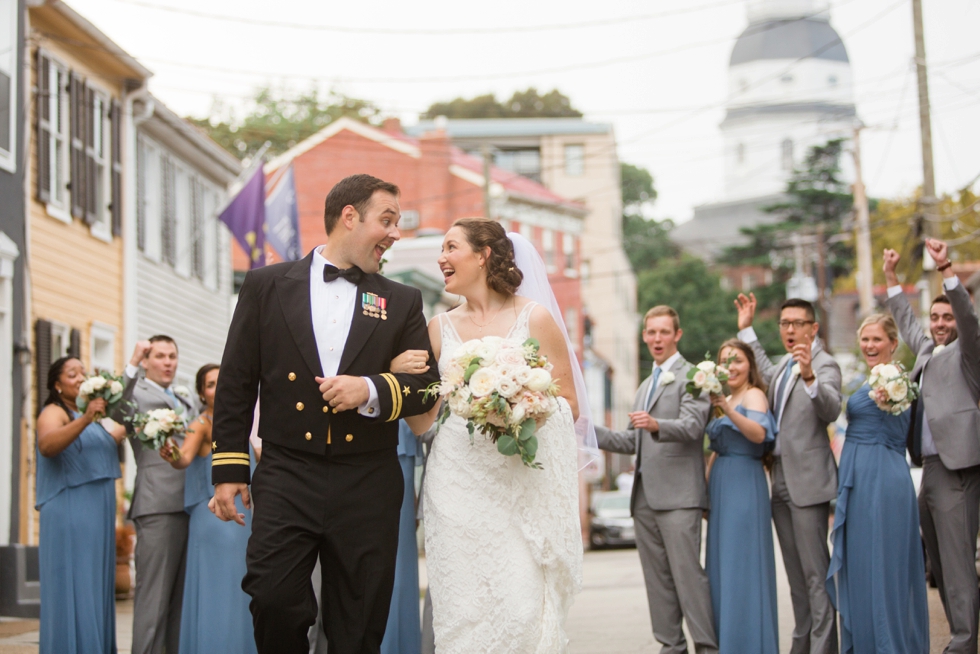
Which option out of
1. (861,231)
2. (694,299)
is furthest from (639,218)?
(861,231)

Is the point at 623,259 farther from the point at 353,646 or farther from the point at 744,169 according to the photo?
the point at 353,646

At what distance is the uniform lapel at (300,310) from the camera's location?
5539 mm

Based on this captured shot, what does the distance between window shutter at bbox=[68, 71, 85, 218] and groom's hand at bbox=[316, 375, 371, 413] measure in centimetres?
1467

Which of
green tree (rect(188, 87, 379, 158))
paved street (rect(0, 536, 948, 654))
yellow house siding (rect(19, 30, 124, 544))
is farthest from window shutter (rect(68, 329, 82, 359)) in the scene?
green tree (rect(188, 87, 379, 158))

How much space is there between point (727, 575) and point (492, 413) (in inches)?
133

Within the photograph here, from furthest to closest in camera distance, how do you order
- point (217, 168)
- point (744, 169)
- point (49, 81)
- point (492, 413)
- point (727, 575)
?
point (744, 169)
point (217, 168)
point (49, 81)
point (727, 575)
point (492, 413)

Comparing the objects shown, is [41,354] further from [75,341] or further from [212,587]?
[212,587]

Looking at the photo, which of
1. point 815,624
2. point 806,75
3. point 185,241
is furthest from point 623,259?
point 815,624

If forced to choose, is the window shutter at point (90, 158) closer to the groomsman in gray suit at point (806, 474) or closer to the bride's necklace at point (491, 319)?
the groomsman in gray suit at point (806, 474)

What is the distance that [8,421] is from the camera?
15.8m

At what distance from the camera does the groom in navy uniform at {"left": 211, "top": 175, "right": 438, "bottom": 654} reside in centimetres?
531

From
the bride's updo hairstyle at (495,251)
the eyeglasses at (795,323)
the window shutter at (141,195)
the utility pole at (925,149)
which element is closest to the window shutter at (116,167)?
the window shutter at (141,195)

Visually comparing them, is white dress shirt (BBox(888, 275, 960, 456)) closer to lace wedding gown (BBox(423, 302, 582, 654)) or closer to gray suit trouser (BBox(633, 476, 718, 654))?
gray suit trouser (BBox(633, 476, 718, 654))

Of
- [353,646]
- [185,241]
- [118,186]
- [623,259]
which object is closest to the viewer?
[353,646]
